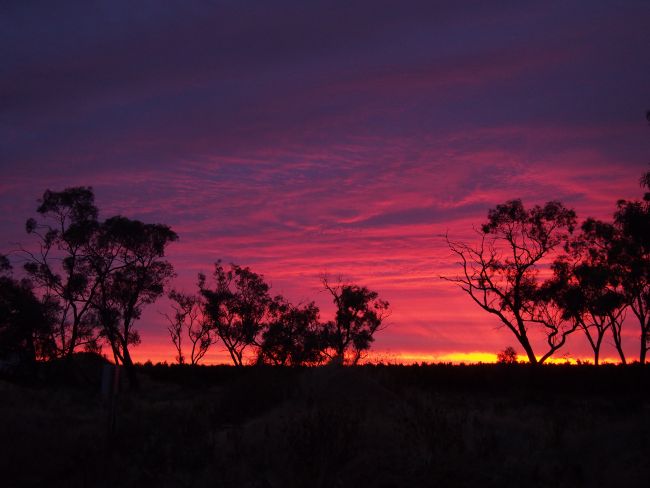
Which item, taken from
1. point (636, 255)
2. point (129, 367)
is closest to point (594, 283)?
point (636, 255)

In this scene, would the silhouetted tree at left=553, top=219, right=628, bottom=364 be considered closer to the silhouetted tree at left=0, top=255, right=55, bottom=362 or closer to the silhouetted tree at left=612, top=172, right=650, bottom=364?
the silhouetted tree at left=612, top=172, right=650, bottom=364

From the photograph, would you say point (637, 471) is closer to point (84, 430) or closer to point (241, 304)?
point (84, 430)

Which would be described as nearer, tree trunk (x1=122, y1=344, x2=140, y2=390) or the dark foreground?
the dark foreground

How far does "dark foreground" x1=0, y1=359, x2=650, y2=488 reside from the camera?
11.8 metres

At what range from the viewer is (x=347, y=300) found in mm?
55188

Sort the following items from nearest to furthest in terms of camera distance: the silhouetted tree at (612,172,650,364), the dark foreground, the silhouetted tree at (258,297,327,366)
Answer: the dark foreground
the silhouetted tree at (612,172,650,364)
the silhouetted tree at (258,297,327,366)

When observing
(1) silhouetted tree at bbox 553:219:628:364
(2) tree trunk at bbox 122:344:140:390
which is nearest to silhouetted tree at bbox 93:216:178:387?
(2) tree trunk at bbox 122:344:140:390

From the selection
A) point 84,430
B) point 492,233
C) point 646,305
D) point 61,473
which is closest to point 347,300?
point 492,233

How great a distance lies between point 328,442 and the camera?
1304 cm

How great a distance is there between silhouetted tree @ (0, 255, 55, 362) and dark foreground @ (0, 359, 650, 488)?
1753 centimetres

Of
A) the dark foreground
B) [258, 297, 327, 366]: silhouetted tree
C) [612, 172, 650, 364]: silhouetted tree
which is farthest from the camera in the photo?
[258, 297, 327, 366]: silhouetted tree

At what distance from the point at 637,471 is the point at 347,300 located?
1754 inches

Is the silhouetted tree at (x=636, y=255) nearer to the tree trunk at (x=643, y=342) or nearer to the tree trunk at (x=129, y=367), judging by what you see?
the tree trunk at (x=643, y=342)

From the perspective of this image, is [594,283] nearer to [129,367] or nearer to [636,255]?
[636,255]
